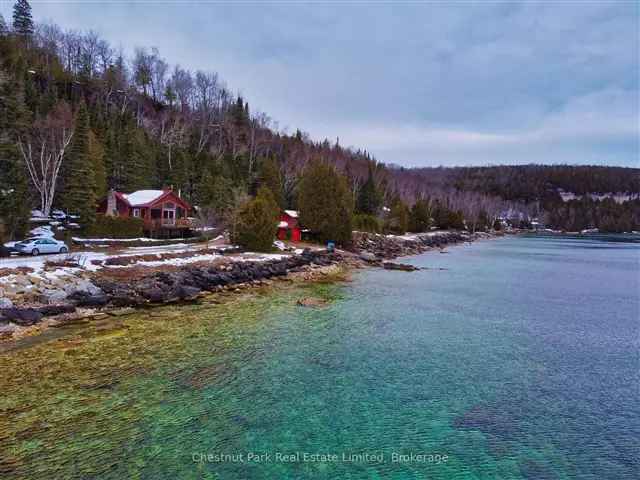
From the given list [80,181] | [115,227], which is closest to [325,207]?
[115,227]

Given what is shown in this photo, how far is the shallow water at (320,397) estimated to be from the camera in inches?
343

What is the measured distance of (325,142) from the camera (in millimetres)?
112375

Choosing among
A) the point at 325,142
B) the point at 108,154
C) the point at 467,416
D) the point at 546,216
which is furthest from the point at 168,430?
the point at 546,216

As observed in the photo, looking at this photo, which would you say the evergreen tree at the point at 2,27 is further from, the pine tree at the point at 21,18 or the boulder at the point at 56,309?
the boulder at the point at 56,309

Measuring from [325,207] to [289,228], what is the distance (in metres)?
5.13

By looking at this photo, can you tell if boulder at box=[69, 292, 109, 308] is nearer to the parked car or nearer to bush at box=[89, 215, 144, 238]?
the parked car

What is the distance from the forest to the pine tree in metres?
0.17

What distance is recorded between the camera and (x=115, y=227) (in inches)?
1414

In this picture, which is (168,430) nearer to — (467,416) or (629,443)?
(467,416)

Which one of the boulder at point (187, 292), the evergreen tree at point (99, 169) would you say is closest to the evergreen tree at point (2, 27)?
the evergreen tree at point (99, 169)

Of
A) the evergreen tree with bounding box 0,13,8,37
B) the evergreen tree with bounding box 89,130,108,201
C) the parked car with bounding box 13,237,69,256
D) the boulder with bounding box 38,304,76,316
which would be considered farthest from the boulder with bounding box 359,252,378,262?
the evergreen tree with bounding box 0,13,8,37

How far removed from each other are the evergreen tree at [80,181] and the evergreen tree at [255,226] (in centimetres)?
1225

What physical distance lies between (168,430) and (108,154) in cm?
4684

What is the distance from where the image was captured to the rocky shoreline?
675 inches
